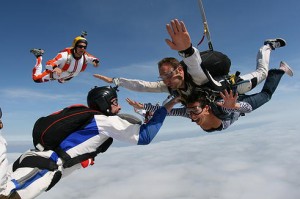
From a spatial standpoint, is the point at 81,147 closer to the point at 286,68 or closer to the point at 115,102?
the point at 115,102

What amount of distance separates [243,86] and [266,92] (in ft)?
2.22

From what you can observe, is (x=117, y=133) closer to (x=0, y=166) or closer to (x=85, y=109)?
(x=85, y=109)

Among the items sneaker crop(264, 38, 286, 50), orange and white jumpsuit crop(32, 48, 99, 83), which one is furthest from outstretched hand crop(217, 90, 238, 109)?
orange and white jumpsuit crop(32, 48, 99, 83)

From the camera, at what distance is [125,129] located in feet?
10.8

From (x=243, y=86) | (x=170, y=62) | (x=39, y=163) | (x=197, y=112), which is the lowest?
(x=39, y=163)

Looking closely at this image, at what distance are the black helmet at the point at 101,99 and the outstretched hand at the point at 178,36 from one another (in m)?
1.09

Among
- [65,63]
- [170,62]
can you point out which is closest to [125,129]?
[170,62]

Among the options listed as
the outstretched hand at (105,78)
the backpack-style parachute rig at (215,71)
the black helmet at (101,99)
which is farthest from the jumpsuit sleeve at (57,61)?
the backpack-style parachute rig at (215,71)

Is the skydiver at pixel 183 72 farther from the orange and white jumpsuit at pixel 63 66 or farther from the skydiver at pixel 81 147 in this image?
the orange and white jumpsuit at pixel 63 66

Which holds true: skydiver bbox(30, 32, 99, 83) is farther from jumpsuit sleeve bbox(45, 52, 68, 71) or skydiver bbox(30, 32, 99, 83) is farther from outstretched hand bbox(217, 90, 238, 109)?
outstretched hand bbox(217, 90, 238, 109)

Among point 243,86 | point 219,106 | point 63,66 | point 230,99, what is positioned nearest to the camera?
point 230,99

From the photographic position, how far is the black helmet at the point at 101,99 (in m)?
3.44

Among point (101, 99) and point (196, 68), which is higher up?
point (196, 68)

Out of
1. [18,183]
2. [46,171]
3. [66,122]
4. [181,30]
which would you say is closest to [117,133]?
[66,122]
